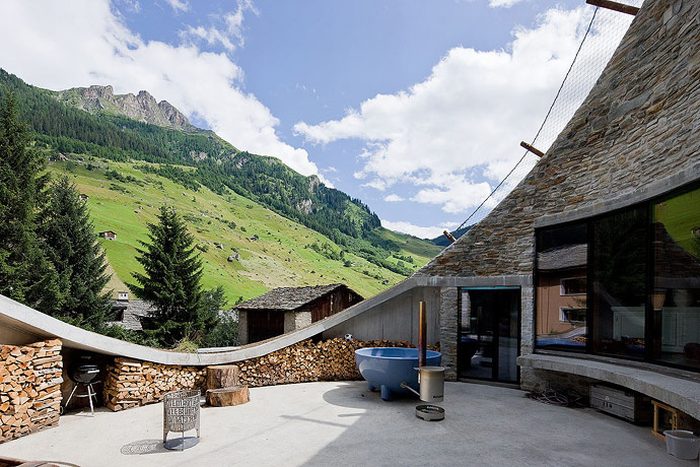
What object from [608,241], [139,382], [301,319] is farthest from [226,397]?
[301,319]

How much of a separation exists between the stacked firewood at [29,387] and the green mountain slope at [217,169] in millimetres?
98020

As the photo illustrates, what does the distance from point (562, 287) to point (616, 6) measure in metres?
6.15

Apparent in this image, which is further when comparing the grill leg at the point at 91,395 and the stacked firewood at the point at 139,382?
the stacked firewood at the point at 139,382

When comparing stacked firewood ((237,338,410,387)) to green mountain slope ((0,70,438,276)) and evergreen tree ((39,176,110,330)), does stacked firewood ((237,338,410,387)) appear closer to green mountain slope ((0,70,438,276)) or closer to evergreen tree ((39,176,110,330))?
→ evergreen tree ((39,176,110,330))

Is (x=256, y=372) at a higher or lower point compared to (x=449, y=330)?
lower

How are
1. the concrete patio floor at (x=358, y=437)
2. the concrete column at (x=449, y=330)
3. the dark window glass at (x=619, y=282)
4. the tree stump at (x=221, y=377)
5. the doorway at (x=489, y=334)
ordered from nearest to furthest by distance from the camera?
the concrete patio floor at (x=358, y=437), the dark window glass at (x=619, y=282), the tree stump at (x=221, y=377), the doorway at (x=489, y=334), the concrete column at (x=449, y=330)

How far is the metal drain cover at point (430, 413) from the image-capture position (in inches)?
224

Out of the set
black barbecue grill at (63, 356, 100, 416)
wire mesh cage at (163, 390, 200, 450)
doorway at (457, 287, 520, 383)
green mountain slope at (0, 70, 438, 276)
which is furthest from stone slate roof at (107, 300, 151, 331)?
green mountain slope at (0, 70, 438, 276)

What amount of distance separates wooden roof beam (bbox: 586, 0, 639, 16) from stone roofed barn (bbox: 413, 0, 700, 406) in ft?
2.38

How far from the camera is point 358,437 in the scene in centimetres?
498

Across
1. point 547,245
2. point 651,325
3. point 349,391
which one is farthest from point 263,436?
point 547,245

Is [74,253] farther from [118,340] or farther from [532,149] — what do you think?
[532,149]

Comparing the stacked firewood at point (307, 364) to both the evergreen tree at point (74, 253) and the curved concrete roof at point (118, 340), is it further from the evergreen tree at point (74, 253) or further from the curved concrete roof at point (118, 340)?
the evergreen tree at point (74, 253)

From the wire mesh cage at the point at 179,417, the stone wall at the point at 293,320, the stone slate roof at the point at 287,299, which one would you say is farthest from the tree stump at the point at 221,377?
the stone wall at the point at 293,320
